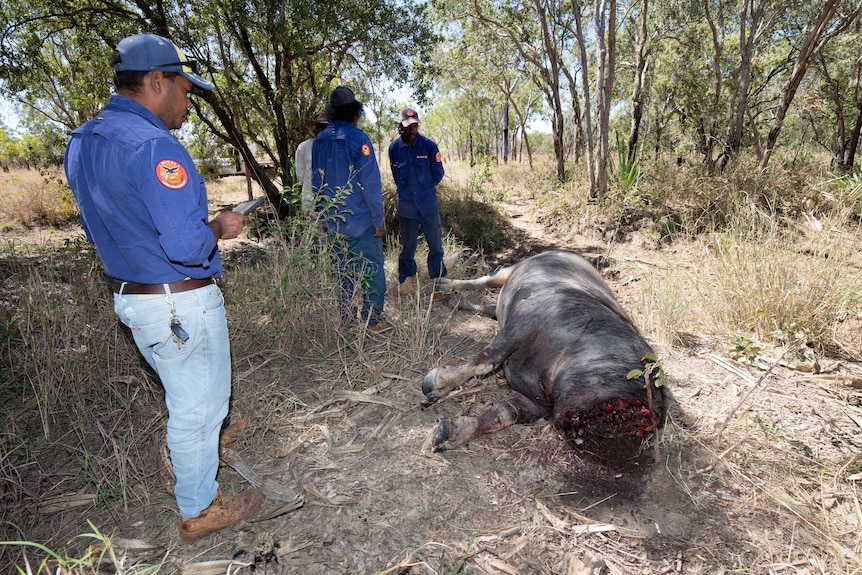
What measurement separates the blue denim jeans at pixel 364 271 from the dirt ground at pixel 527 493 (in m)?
0.90

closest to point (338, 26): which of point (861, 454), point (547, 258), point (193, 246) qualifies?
point (547, 258)

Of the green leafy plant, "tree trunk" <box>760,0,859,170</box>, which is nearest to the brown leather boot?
the green leafy plant

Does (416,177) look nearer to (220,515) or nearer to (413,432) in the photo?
(413,432)

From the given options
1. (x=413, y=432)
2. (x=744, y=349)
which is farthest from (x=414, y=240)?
(x=744, y=349)

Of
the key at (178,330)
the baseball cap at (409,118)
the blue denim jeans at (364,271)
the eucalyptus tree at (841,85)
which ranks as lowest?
the blue denim jeans at (364,271)

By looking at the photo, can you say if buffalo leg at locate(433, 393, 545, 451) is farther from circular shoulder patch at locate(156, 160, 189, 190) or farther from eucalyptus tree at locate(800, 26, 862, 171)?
eucalyptus tree at locate(800, 26, 862, 171)

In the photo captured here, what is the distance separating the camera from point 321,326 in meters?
3.67

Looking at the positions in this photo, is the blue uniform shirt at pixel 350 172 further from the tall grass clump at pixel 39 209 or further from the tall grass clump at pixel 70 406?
the tall grass clump at pixel 39 209

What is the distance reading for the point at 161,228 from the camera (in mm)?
1691

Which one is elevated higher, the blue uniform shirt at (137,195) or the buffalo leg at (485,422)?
the blue uniform shirt at (137,195)

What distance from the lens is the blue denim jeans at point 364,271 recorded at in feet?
12.6

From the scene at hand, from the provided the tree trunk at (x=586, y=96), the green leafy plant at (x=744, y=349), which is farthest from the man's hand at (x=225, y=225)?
the tree trunk at (x=586, y=96)

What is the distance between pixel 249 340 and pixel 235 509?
5.20 ft

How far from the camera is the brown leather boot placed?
6.76 feet
